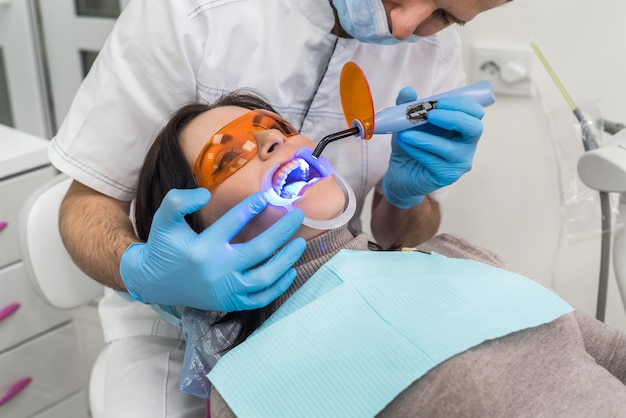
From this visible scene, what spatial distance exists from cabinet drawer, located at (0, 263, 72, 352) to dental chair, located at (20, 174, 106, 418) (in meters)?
0.43

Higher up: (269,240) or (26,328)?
(269,240)

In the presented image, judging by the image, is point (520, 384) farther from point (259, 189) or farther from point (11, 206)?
point (11, 206)

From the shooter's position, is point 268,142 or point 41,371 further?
point 41,371

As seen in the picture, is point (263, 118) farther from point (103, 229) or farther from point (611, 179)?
point (611, 179)

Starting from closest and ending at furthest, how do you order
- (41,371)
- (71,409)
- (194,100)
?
1. (194,100)
2. (41,371)
3. (71,409)

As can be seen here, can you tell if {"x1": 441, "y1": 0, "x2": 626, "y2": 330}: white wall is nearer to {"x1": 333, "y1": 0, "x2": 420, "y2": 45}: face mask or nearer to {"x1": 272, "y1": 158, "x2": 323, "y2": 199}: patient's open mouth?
{"x1": 333, "y1": 0, "x2": 420, "y2": 45}: face mask

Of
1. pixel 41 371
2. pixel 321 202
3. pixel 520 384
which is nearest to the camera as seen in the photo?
pixel 520 384

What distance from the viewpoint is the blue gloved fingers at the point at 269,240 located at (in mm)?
1027

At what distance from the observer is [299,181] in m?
1.16

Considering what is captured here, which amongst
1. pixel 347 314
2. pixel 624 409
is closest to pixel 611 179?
pixel 624 409

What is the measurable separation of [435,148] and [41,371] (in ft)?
4.31

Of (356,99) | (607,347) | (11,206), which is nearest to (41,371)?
(11,206)

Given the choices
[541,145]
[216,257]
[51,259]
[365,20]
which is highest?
[365,20]

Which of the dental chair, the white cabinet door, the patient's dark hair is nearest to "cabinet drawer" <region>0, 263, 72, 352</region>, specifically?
the dental chair
